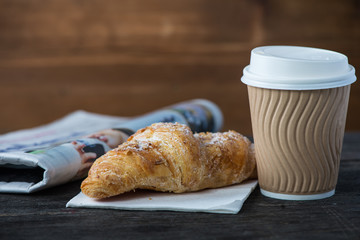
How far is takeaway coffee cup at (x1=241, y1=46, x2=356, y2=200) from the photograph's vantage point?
777 millimetres

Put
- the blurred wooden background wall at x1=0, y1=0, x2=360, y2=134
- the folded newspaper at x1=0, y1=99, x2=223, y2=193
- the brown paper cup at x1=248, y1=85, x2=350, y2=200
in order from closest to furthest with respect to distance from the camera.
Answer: the brown paper cup at x1=248, y1=85, x2=350, y2=200, the folded newspaper at x1=0, y1=99, x2=223, y2=193, the blurred wooden background wall at x1=0, y1=0, x2=360, y2=134

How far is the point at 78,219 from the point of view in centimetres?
75

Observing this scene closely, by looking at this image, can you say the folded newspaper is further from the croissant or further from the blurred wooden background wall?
the blurred wooden background wall

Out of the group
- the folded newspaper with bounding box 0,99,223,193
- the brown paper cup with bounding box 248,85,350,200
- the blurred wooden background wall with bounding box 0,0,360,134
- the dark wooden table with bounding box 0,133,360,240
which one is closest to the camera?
the dark wooden table with bounding box 0,133,360,240

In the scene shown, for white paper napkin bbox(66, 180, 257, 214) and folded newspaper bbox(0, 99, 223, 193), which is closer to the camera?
white paper napkin bbox(66, 180, 257, 214)

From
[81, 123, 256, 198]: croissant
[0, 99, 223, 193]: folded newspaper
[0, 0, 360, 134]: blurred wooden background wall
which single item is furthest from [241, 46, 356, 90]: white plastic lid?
[0, 0, 360, 134]: blurred wooden background wall

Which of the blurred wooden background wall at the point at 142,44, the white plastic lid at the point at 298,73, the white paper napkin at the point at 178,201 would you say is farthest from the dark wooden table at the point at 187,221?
the blurred wooden background wall at the point at 142,44

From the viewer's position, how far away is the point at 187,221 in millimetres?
735

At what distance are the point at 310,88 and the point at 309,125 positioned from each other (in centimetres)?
7

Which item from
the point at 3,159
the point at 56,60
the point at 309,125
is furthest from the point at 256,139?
the point at 56,60

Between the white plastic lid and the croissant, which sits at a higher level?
the white plastic lid

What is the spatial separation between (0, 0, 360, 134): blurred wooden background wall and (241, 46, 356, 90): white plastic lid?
1.33 metres

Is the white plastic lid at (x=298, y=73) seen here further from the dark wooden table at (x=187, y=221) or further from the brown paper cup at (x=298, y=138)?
the dark wooden table at (x=187, y=221)

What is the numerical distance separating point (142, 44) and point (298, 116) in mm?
1416
